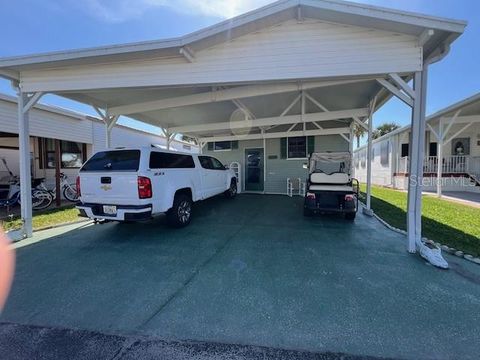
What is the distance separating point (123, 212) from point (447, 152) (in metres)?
17.6

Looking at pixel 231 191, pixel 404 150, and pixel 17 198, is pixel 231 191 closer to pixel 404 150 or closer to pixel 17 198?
pixel 17 198

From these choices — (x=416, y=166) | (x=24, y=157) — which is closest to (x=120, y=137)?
(x=24, y=157)

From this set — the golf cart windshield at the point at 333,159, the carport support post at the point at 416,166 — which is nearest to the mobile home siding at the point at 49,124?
the golf cart windshield at the point at 333,159

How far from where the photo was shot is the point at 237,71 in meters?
4.61

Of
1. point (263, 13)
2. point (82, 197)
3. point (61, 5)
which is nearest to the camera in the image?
point (263, 13)

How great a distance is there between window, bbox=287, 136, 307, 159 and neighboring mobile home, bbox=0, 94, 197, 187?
9.01 metres

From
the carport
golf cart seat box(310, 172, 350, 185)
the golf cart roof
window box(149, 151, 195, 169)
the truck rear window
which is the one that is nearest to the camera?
the carport

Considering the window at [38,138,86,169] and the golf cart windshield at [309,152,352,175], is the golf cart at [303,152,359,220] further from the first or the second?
the window at [38,138,86,169]

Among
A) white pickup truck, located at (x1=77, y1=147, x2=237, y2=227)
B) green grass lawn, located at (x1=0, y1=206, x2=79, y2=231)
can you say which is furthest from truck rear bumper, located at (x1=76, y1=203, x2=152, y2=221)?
green grass lawn, located at (x1=0, y1=206, x2=79, y2=231)

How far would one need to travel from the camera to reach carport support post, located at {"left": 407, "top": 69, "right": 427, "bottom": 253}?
4.27 meters

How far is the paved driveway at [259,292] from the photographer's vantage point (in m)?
2.26

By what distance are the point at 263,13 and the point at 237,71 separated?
1028mm

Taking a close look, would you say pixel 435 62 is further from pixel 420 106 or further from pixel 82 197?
pixel 82 197

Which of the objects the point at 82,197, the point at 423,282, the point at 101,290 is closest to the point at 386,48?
the point at 423,282
